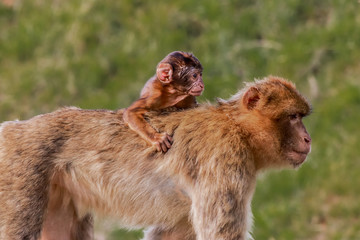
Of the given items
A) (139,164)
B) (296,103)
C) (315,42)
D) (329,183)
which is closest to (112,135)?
(139,164)

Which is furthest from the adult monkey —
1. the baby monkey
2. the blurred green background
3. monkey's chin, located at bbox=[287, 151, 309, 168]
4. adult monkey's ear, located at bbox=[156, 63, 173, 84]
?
the blurred green background

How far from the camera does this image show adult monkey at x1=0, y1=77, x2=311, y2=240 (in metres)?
6.21

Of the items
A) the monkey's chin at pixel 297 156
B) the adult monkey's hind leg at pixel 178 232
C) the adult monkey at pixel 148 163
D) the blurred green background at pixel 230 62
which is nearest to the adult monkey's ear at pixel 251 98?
the adult monkey at pixel 148 163

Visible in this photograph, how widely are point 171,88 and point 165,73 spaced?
120mm

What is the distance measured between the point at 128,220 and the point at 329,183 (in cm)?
510

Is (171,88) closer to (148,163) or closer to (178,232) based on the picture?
(148,163)

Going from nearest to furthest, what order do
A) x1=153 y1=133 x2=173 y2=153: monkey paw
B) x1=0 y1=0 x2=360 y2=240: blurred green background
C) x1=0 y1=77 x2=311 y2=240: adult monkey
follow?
x1=0 y1=77 x2=311 y2=240: adult monkey
x1=153 y1=133 x2=173 y2=153: monkey paw
x1=0 y1=0 x2=360 y2=240: blurred green background

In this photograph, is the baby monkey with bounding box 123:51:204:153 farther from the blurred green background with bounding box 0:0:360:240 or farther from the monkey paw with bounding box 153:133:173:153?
the blurred green background with bounding box 0:0:360:240

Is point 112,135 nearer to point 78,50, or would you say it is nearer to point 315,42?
point 315,42

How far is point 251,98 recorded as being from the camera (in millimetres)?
6547

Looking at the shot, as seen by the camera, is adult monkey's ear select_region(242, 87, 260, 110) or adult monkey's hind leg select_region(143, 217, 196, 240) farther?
adult monkey's hind leg select_region(143, 217, 196, 240)

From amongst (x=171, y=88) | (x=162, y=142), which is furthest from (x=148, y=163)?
(x=171, y=88)

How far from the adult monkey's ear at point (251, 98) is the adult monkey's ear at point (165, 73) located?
1.86ft

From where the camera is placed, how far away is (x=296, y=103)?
6.46m
